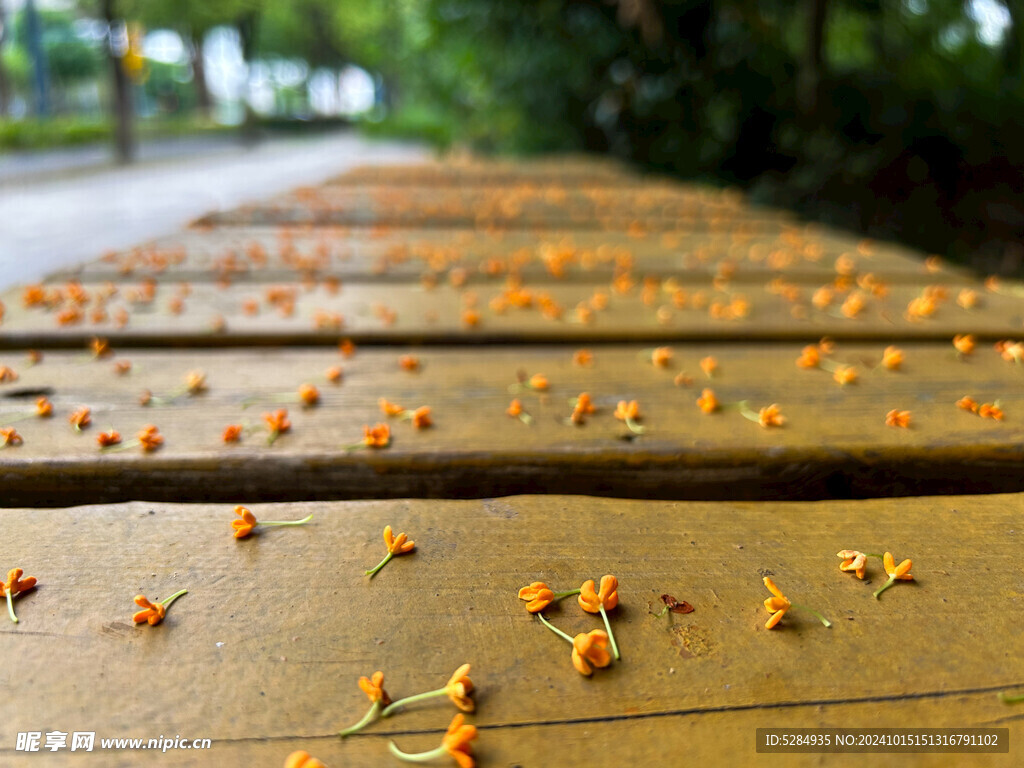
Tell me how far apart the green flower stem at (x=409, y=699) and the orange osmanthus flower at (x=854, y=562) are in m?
0.31

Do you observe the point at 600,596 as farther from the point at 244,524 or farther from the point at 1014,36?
the point at 1014,36

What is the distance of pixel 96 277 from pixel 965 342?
146cm

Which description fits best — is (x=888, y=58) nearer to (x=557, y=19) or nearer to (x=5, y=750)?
(x=557, y=19)

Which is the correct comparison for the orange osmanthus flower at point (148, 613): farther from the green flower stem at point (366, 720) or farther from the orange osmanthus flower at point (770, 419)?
the orange osmanthus flower at point (770, 419)

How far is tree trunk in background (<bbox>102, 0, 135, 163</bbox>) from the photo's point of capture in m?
9.32

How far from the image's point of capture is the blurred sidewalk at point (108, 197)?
4469 mm

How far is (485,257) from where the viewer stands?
1.69m

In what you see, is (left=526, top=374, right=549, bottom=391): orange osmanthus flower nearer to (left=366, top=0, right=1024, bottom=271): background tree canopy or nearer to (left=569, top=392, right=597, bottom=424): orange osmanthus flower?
(left=569, top=392, right=597, bottom=424): orange osmanthus flower

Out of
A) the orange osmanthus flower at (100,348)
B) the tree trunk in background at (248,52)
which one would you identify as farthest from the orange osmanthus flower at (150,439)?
the tree trunk in background at (248,52)

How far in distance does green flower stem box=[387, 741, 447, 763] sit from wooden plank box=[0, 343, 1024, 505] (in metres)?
0.32

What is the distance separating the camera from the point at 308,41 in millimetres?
33250

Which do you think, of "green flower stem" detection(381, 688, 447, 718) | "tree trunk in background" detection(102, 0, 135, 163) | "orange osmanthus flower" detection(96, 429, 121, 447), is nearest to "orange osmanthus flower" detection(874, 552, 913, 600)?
"green flower stem" detection(381, 688, 447, 718)

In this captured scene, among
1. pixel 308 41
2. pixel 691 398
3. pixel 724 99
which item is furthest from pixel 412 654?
pixel 308 41

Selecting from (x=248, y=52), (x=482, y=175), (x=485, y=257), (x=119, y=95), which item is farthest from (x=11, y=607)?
(x=248, y=52)
